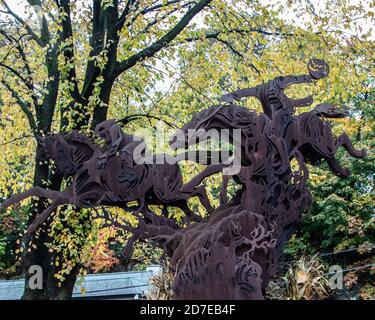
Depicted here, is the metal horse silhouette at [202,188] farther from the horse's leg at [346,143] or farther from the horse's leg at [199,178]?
the horse's leg at [346,143]

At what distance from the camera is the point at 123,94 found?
8.27 metres

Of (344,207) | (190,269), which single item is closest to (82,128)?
(190,269)

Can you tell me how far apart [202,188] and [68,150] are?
1242 millimetres

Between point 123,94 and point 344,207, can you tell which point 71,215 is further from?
point 344,207

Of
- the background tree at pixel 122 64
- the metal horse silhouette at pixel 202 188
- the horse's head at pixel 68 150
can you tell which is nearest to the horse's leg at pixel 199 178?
the metal horse silhouette at pixel 202 188

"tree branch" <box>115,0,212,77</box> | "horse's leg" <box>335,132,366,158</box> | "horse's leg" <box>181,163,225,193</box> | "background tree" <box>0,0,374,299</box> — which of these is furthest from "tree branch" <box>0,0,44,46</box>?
"horse's leg" <box>335,132,366,158</box>

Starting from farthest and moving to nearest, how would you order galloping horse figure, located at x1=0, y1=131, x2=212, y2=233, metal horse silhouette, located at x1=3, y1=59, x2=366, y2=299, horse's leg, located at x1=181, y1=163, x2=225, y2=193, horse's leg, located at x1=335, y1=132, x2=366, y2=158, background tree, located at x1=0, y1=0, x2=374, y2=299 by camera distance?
background tree, located at x1=0, y1=0, x2=374, y2=299
horse's leg, located at x1=335, y1=132, x2=366, y2=158
horse's leg, located at x1=181, y1=163, x2=225, y2=193
galloping horse figure, located at x1=0, y1=131, x2=212, y2=233
metal horse silhouette, located at x1=3, y1=59, x2=366, y2=299

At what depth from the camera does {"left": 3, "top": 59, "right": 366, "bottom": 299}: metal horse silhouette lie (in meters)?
4.11

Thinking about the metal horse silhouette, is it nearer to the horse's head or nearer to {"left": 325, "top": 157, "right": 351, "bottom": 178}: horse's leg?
the horse's head

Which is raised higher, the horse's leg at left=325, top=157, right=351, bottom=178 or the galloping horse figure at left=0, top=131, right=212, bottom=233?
the horse's leg at left=325, top=157, right=351, bottom=178

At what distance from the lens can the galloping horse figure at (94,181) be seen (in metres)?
4.25

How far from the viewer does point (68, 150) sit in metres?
4.32
